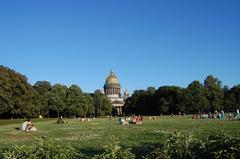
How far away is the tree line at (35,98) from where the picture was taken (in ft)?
330

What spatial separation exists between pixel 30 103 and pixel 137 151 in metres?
94.2

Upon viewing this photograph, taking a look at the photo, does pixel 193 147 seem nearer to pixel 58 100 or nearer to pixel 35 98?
pixel 35 98

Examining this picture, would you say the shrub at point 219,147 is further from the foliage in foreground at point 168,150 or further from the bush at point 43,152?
the bush at point 43,152

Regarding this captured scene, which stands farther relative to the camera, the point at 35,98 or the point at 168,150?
the point at 35,98

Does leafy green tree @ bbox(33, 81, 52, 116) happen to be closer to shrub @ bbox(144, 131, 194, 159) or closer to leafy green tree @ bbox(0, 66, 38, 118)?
leafy green tree @ bbox(0, 66, 38, 118)

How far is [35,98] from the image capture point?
11581 centimetres

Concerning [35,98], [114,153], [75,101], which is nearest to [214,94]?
[75,101]

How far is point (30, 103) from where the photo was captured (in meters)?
110

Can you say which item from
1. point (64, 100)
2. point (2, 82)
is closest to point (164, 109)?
point (64, 100)

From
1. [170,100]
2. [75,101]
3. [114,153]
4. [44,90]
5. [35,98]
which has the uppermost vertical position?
[44,90]

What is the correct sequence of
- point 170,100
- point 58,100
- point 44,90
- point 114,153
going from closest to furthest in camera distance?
point 114,153, point 58,100, point 44,90, point 170,100

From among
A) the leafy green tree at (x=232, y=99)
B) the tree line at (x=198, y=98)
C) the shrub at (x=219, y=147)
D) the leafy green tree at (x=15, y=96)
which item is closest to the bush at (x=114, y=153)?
the shrub at (x=219, y=147)

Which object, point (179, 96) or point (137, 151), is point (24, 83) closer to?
point (179, 96)

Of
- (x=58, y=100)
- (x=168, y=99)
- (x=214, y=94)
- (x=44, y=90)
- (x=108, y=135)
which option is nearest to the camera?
(x=108, y=135)
